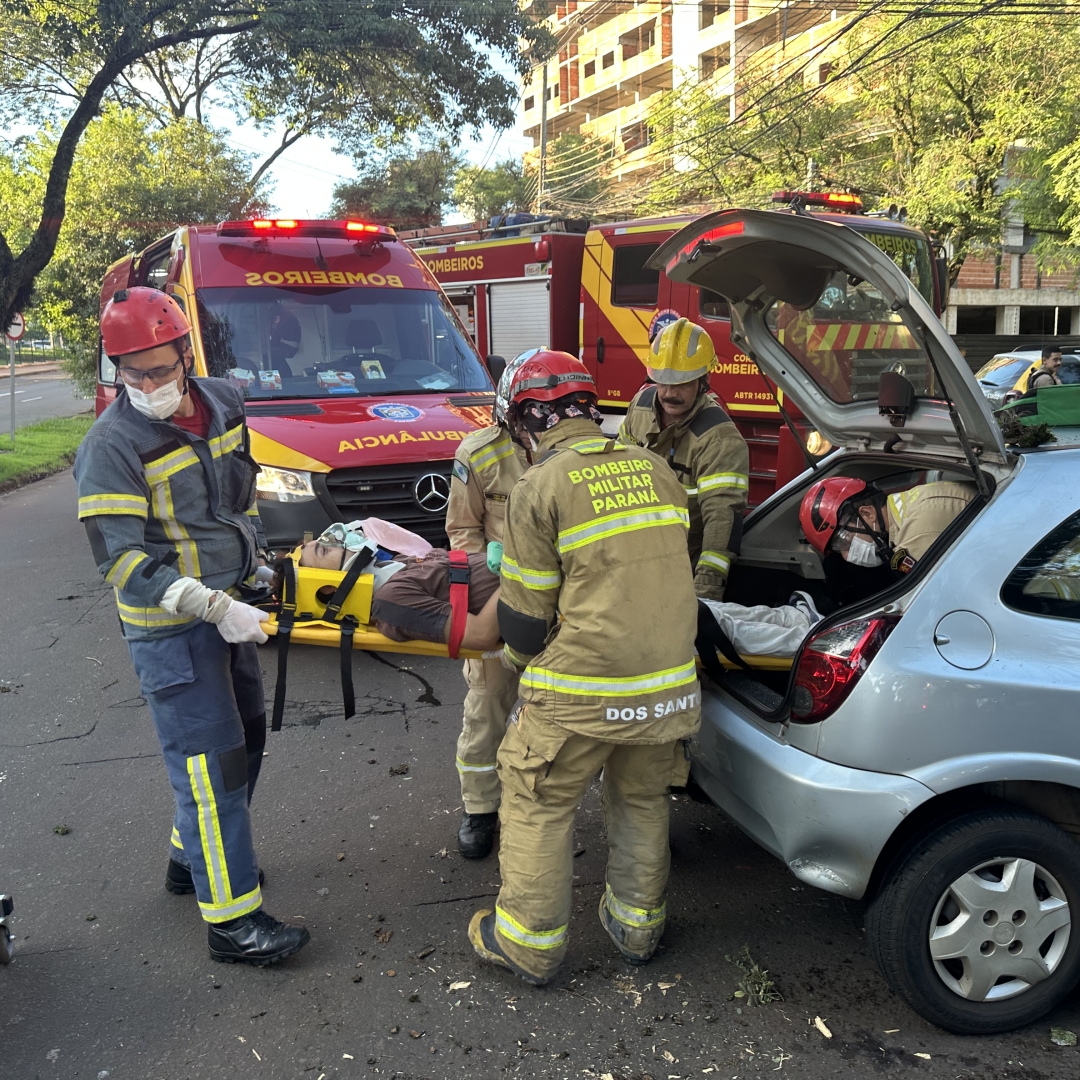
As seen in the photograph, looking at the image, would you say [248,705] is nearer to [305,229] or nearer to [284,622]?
[284,622]

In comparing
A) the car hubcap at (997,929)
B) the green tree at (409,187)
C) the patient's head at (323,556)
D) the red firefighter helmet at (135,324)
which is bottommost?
the car hubcap at (997,929)

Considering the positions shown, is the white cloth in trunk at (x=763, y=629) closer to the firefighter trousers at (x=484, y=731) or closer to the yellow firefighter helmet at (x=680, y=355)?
the firefighter trousers at (x=484, y=731)

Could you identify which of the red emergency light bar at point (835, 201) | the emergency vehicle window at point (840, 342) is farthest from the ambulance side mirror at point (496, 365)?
the red emergency light bar at point (835, 201)

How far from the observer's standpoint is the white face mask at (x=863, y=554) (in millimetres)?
3604

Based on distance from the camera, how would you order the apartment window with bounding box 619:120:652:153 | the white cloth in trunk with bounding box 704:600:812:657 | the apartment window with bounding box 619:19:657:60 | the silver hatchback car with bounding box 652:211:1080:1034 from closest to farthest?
the silver hatchback car with bounding box 652:211:1080:1034
the white cloth in trunk with bounding box 704:600:812:657
the apartment window with bounding box 619:19:657:60
the apartment window with bounding box 619:120:652:153

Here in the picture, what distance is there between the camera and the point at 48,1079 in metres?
2.56

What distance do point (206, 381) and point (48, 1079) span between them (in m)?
2.08

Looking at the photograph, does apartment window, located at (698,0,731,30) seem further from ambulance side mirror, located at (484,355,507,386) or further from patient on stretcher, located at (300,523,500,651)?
patient on stretcher, located at (300,523,500,651)

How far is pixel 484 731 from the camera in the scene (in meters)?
3.76

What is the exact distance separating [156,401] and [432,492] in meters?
3.02

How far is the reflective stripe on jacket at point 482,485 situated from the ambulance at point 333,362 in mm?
2056

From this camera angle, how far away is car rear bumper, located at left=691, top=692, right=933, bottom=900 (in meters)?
2.58

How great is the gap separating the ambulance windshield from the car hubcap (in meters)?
4.99

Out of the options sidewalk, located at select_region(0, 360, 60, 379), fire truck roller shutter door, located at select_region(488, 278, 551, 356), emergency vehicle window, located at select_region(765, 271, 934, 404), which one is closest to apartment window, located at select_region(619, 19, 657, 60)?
sidewalk, located at select_region(0, 360, 60, 379)
